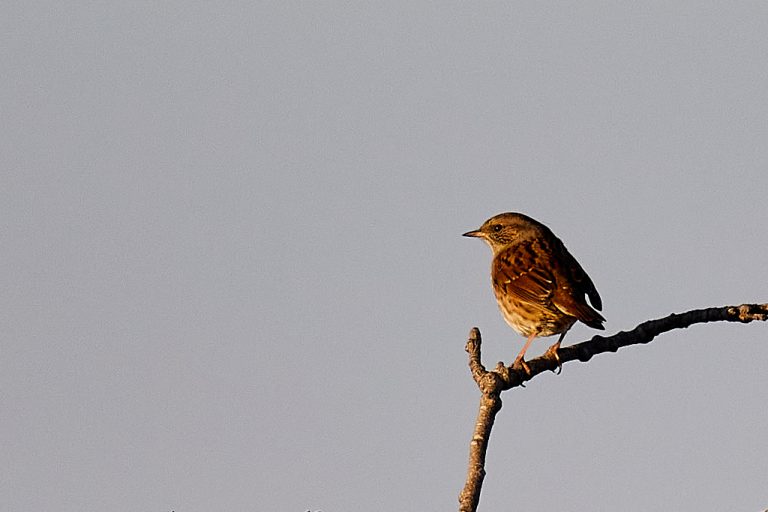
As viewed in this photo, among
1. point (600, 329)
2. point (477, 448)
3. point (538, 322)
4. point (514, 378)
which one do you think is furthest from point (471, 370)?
point (538, 322)

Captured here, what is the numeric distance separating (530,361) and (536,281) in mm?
4378

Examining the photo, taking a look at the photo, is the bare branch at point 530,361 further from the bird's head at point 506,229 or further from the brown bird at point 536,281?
the bird's head at point 506,229

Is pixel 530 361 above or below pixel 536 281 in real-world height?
below

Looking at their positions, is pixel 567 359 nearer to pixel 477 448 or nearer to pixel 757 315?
pixel 757 315

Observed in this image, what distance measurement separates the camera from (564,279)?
38.0 ft

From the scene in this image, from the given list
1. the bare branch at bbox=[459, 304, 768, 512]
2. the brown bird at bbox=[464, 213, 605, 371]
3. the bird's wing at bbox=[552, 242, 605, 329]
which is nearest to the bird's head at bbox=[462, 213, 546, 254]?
the brown bird at bbox=[464, 213, 605, 371]

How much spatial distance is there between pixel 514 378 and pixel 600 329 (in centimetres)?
398

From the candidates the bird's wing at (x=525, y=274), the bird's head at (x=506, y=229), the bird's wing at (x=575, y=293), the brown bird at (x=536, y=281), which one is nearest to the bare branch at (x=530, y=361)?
the bird's wing at (x=575, y=293)

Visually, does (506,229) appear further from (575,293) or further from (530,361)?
(530,361)

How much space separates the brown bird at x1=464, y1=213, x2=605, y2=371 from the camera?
11164 millimetres

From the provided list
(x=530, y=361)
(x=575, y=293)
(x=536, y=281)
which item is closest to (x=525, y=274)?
(x=536, y=281)

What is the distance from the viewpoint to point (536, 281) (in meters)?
11.7

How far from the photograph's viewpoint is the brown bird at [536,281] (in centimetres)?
1116

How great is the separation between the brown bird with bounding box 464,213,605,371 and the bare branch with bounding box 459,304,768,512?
2.57 metres
